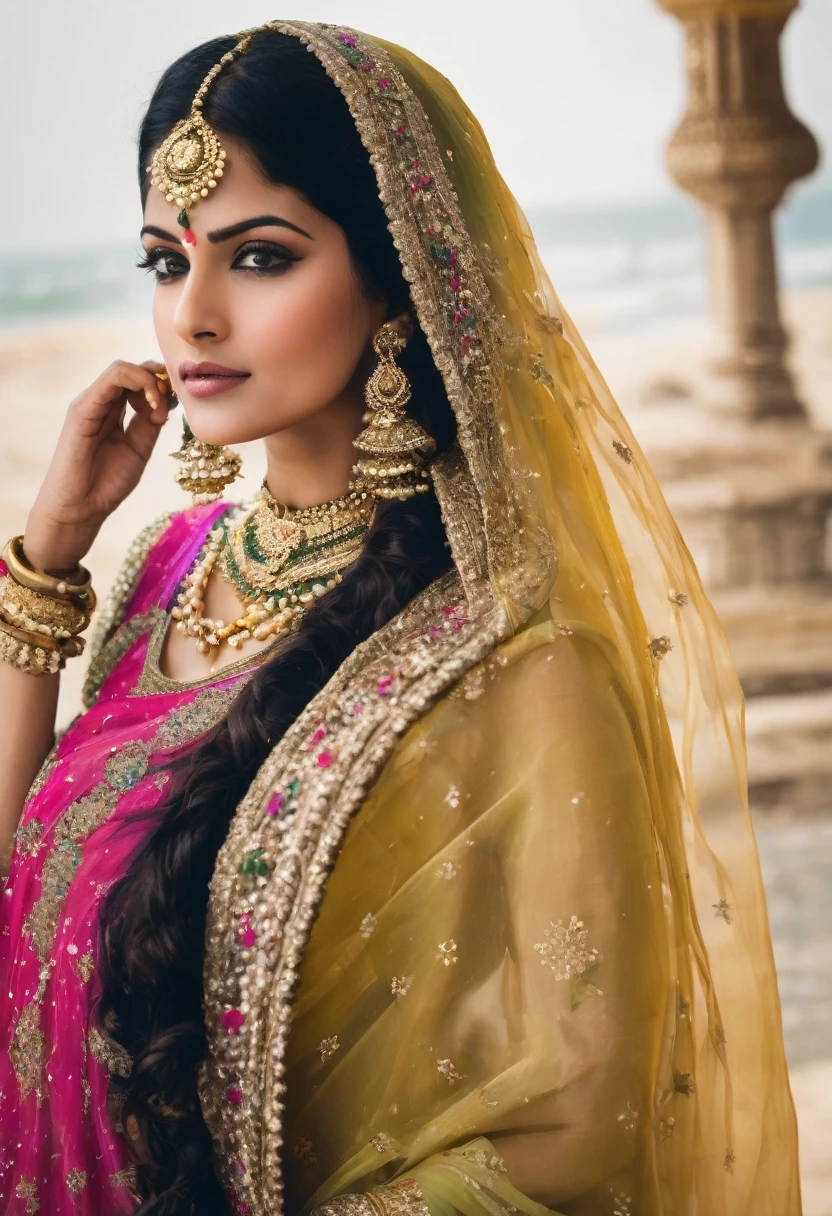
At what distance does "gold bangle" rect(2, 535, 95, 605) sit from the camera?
1.42 metres

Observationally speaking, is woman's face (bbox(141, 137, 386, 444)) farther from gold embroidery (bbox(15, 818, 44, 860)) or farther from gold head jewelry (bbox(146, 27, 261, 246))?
gold embroidery (bbox(15, 818, 44, 860))

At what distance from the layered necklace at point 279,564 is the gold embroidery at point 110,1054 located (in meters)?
0.40

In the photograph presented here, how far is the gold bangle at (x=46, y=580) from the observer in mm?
1422

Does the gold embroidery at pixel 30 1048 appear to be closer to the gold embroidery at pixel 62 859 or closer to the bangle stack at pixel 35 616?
the gold embroidery at pixel 62 859

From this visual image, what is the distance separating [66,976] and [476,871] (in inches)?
15.6

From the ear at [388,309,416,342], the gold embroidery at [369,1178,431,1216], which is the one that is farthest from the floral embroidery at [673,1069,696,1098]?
the ear at [388,309,416,342]

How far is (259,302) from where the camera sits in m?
1.17

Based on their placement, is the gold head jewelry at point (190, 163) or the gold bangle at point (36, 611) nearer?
the gold head jewelry at point (190, 163)

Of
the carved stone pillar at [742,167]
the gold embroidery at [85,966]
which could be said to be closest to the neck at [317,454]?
the gold embroidery at [85,966]

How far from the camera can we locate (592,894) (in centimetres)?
108

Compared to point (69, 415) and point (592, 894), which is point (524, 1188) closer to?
point (592, 894)

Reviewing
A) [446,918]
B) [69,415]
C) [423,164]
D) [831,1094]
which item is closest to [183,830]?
[446,918]

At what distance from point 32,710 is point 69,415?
318 mm

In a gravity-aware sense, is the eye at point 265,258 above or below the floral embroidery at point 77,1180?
above
